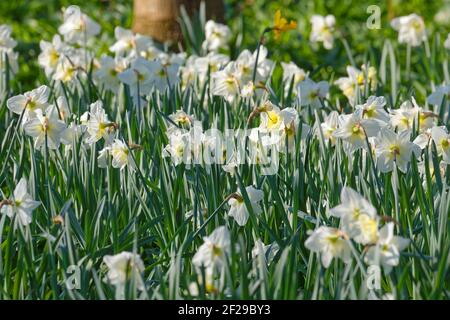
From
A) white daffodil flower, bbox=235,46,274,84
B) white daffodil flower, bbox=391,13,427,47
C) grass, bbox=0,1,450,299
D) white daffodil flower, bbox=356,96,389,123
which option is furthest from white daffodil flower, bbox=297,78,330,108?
white daffodil flower, bbox=391,13,427,47

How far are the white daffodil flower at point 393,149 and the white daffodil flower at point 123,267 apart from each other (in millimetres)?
738

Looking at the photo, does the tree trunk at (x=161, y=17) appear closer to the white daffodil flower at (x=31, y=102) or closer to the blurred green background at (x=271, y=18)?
the blurred green background at (x=271, y=18)

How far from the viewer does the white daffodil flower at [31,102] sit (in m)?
2.52

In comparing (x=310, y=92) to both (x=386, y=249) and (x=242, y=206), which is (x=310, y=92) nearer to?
(x=242, y=206)

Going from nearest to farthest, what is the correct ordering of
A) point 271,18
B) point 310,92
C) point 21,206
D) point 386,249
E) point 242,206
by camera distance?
point 386,249 < point 21,206 < point 242,206 < point 310,92 < point 271,18

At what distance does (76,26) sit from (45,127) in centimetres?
135

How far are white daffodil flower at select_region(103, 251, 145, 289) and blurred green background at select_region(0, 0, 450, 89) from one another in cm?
287

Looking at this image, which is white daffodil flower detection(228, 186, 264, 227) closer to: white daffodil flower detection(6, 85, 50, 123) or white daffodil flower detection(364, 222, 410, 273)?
white daffodil flower detection(364, 222, 410, 273)

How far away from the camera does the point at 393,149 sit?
220 centimetres

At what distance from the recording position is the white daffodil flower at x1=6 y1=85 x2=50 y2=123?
252cm

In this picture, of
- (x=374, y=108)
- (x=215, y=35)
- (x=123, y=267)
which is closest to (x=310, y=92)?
(x=374, y=108)
